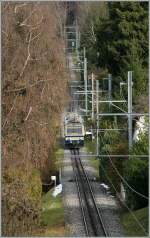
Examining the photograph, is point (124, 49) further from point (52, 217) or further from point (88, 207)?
point (52, 217)

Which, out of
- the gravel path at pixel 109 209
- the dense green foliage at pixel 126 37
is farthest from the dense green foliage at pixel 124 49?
the gravel path at pixel 109 209

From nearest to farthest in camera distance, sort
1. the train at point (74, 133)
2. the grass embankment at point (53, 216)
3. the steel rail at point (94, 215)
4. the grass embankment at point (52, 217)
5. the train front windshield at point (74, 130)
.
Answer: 1. the steel rail at point (94, 215)
2. the grass embankment at point (52, 217)
3. the grass embankment at point (53, 216)
4. the train at point (74, 133)
5. the train front windshield at point (74, 130)

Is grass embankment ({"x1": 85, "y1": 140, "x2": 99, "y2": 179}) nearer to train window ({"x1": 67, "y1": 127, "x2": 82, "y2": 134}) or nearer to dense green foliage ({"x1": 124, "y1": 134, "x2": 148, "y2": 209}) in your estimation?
train window ({"x1": 67, "y1": 127, "x2": 82, "y2": 134})

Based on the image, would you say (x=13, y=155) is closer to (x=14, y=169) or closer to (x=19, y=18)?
(x=14, y=169)

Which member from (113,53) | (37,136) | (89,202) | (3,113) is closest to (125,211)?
(89,202)

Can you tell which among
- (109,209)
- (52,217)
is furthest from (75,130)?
(52,217)

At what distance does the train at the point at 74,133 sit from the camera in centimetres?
4519

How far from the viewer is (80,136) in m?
46.4

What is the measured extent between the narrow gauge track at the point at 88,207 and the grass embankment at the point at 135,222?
2.52 feet

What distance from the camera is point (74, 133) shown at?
151 ft

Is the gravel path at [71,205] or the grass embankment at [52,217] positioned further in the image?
the gravel path at [71,205]

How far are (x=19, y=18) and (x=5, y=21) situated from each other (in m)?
1.38

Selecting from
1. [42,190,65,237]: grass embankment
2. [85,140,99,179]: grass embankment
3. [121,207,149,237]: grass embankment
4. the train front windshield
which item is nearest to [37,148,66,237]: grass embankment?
[42,190,65,237]: grass embankment

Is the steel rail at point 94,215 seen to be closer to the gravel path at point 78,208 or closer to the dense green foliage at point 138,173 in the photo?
the gravel path at point 78,208
